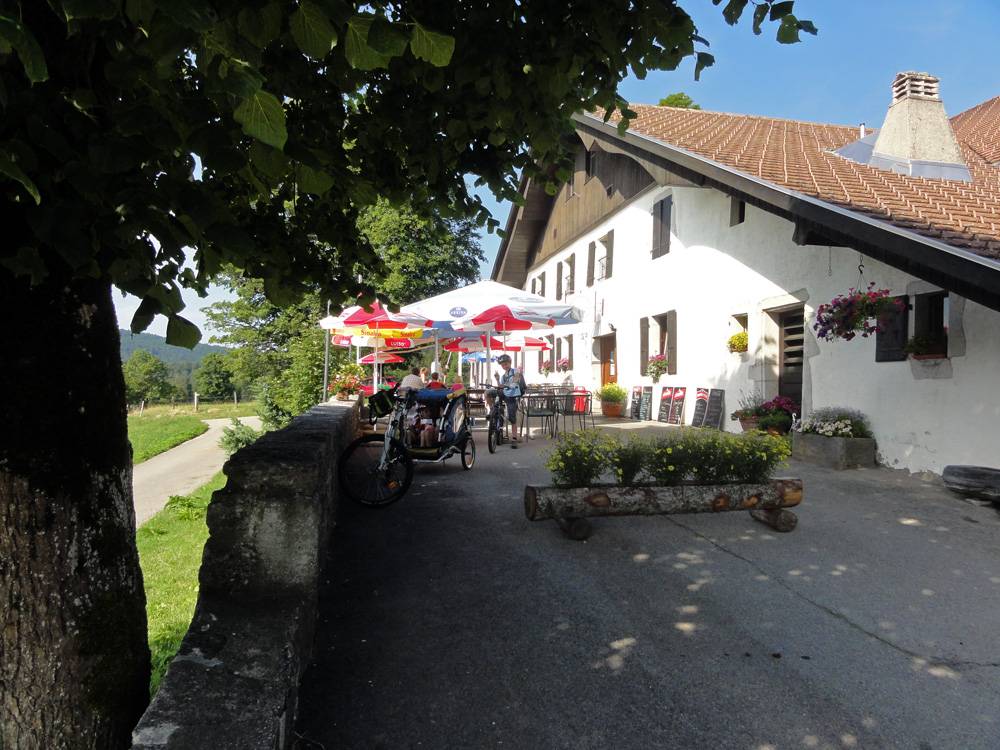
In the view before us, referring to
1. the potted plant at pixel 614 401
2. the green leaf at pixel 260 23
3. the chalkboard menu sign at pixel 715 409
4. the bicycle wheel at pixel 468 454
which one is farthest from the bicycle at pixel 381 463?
the potted plant at pixel 614 401

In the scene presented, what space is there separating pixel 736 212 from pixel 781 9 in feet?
29.2

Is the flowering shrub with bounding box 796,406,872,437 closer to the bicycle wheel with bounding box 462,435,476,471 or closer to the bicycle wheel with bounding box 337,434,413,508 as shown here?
the bicycle wheel with bounding box 462,435,476,471

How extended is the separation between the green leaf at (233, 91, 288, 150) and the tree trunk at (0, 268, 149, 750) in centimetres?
102

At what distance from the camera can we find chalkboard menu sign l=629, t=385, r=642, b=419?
1480 centimetres

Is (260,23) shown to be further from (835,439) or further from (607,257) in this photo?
(607,257)

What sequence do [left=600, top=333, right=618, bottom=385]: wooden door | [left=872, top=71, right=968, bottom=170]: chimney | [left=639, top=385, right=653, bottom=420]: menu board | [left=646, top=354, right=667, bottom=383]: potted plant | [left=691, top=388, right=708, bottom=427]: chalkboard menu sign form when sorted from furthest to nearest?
[left=600, top=333, right=618, bottom=385]: wooden door
[left=639, top=385, right=653, bottom=420]: menu board
[left=646, top=354, right=667, bottom=383]: potted plant
[left=691, top=388, right=708, bottom=427]: chalkboard menu sign
[left=872, top=71, right=968, bottom=170]: chimney

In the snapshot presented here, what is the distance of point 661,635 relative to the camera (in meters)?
3.30

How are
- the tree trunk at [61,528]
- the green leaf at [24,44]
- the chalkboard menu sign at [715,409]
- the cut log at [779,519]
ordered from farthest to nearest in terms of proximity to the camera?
the chalkboard menu sign at [715,409] < the cut log at [779,519] < the tree trunk at [61,528] < the green leaf at [24,44]

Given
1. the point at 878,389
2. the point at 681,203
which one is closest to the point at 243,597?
the point at 878,389

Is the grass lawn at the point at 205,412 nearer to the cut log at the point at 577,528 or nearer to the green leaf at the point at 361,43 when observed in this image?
the cut log at the point at 577,528

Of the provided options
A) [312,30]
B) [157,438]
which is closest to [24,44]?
[312,30]

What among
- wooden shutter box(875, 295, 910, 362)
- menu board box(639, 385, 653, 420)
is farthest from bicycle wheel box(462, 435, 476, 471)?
menu board box(639, 385, 653, 420)

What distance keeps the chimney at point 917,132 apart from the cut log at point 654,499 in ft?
20.8

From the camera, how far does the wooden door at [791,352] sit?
9.52 m
